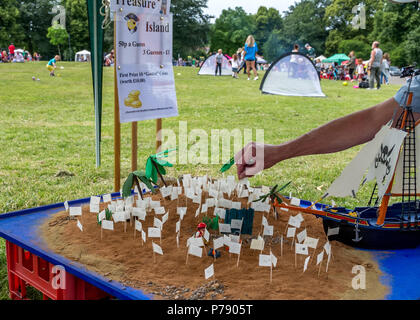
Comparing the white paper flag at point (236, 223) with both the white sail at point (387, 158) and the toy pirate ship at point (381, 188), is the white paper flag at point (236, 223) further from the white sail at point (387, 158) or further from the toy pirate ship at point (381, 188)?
the white sail at point (387, 158)

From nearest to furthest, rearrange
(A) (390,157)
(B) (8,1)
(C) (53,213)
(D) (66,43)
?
1. (A) (390,157)
2. (C) (53,213)
3. (B) (8,1)
4. (D) (66,43)

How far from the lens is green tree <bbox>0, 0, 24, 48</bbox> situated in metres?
40.1

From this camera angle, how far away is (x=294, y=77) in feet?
41.7

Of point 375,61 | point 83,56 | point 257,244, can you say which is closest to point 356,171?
point 257,244

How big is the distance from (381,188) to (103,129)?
246 inches

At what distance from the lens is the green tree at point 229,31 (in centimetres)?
6208

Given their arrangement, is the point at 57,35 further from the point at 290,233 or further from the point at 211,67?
the point at 290,233

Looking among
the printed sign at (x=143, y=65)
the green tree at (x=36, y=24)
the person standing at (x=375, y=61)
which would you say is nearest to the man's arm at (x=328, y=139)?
the printed sign at (x=143, y=65)

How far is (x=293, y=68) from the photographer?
12750 millimetres

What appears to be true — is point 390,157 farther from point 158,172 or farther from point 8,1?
point 8,1

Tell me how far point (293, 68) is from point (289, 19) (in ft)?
207

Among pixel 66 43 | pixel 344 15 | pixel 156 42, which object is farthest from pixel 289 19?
pixel 156 42

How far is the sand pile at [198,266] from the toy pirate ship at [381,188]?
0.33ft

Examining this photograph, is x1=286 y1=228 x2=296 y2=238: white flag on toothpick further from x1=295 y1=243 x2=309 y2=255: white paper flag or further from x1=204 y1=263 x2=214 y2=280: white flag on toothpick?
x1=204 y1=263 x2=214 y2=280: white flag on toothpick
